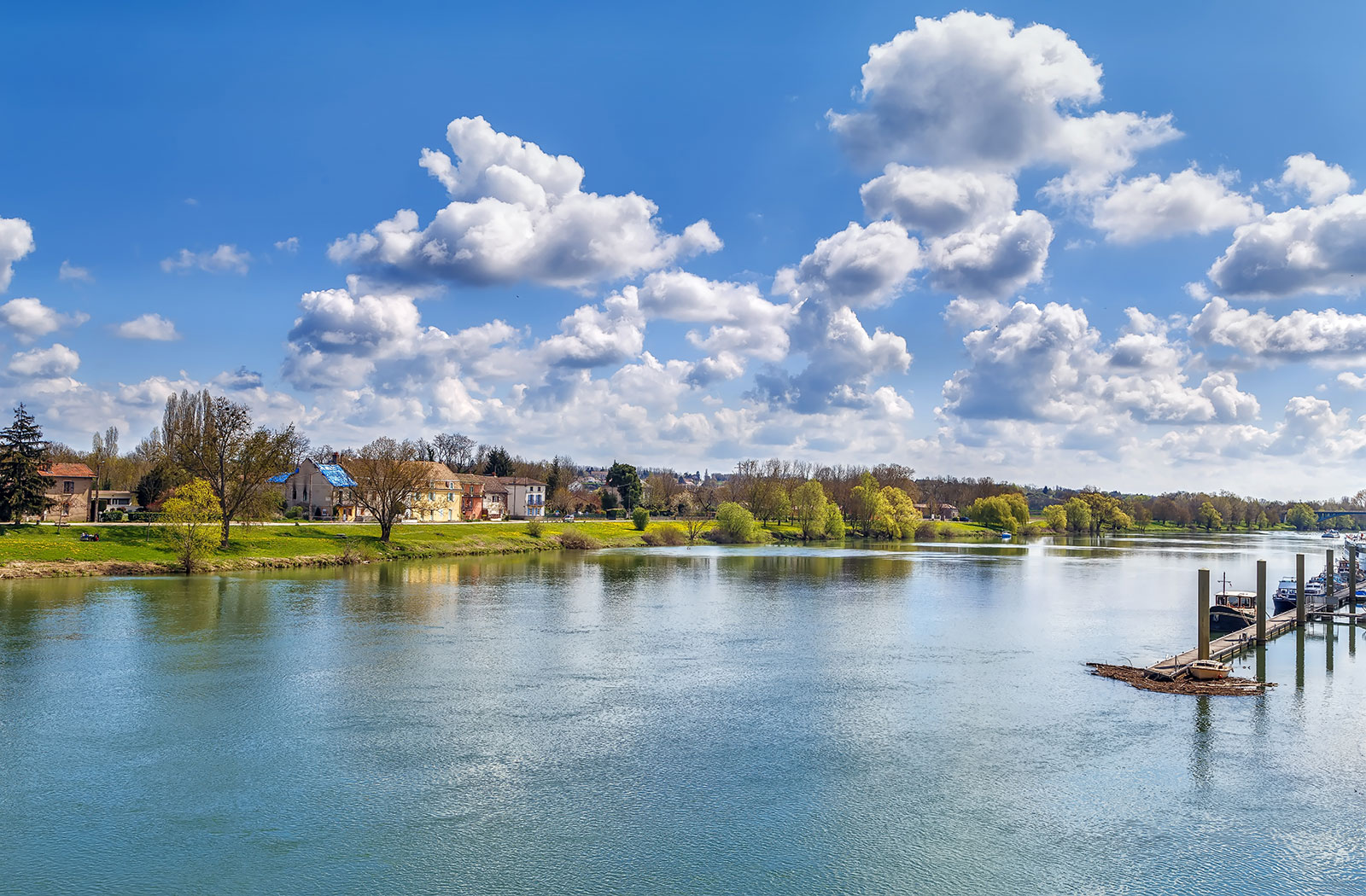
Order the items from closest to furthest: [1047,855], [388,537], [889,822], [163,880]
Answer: [163,880], [1047,855], [889,822], [388,537]

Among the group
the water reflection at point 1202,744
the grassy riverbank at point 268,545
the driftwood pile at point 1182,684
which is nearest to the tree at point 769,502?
the grassy riverbank at point 268,545

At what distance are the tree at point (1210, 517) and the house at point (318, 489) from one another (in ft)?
590

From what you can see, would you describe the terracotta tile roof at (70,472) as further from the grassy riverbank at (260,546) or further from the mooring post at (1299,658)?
the mooring post at (1299,658)

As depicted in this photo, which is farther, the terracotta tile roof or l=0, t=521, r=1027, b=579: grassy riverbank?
the terracotta tile roof

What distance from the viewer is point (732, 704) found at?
24.0 metres

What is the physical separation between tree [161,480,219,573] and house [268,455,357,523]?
121 ft

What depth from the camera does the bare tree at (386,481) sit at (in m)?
71.3

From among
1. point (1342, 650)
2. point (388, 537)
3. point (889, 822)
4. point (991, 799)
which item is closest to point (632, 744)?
point (889, 822)

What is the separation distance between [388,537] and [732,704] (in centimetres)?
5601

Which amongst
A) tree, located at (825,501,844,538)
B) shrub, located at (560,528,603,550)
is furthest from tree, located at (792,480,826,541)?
shrub, located at (560,528,603,550)

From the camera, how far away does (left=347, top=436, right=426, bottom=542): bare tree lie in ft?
234

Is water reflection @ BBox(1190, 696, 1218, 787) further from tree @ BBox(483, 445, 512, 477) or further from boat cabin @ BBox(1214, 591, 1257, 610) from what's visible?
tree @ BBox(483, 445, 512, 477)

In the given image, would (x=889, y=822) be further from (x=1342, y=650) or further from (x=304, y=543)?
(x=304, y=543)

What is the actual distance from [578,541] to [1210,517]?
164832 mm
